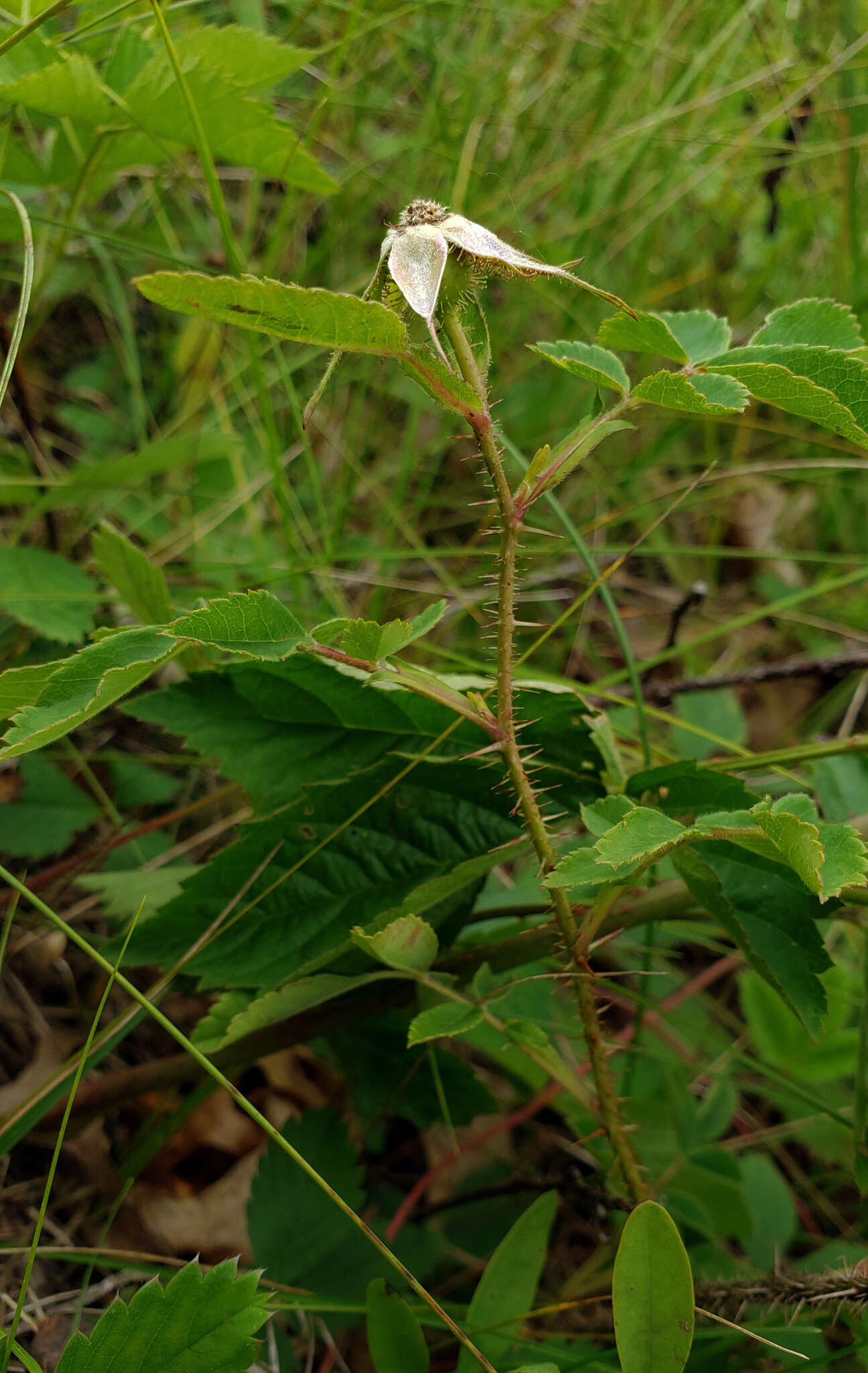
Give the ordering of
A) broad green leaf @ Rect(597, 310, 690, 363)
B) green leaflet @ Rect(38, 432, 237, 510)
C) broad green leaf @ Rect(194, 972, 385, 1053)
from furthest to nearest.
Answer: green leaflet @ Rect(38, 432, 237, 510)
broad green leaf @ Rect(194, 972, 385, 1053)
broad green leaf @ Rect(597, 310, 690, 363)

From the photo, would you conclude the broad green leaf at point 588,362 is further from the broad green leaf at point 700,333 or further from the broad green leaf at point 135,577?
the broad green leaf at point 135,577

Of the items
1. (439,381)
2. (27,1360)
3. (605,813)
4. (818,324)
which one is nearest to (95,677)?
(439,381)

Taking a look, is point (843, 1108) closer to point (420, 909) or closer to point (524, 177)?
point (420, 909)

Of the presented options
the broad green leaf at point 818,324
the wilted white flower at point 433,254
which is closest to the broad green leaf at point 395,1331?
the wilted white flower at point 433,254

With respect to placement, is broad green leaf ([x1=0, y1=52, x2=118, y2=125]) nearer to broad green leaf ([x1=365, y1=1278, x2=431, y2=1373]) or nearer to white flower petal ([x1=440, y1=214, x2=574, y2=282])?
white flower petal ([x1=440, y1=214, x2=574, y2=282])

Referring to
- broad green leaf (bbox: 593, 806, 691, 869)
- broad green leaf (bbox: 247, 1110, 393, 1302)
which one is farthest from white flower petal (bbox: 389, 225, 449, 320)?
broad green leaf (bbox: 247, 1110, 393, 1302)

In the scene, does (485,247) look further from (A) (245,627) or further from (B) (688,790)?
(B) (688,790)
